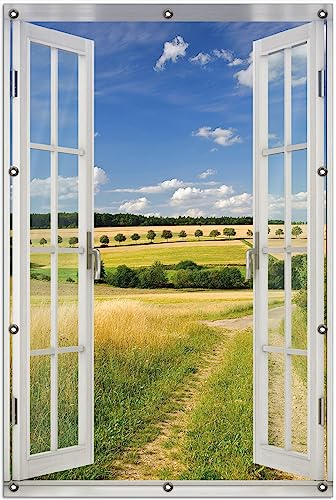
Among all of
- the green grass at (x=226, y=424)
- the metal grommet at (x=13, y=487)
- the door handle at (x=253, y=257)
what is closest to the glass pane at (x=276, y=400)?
the door handle at (x=253, y=257)

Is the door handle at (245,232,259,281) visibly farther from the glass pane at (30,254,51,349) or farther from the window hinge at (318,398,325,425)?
the glass pane at (30,254,51,349)

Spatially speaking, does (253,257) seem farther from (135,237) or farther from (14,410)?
(135,237)

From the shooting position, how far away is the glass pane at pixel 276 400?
1.95 metres

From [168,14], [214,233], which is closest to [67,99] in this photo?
[168,14]

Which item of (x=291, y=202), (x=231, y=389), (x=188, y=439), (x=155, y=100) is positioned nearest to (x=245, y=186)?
(x=155, y=100)

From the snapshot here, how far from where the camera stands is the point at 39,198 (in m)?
1.87

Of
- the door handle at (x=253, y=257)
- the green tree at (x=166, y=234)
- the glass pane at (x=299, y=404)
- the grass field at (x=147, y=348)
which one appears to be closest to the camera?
the glass pane at (x=299, y=404)

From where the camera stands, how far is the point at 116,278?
3695mm

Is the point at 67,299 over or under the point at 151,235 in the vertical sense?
under

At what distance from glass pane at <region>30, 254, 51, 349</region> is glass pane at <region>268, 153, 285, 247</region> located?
2.34ft

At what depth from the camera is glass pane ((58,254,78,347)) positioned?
192cm

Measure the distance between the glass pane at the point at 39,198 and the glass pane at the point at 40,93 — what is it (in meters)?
0.06

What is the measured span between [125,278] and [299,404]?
6.36 ft

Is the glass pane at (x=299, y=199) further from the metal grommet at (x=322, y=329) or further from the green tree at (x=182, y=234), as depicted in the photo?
the green tree at (x=182, y=234)
